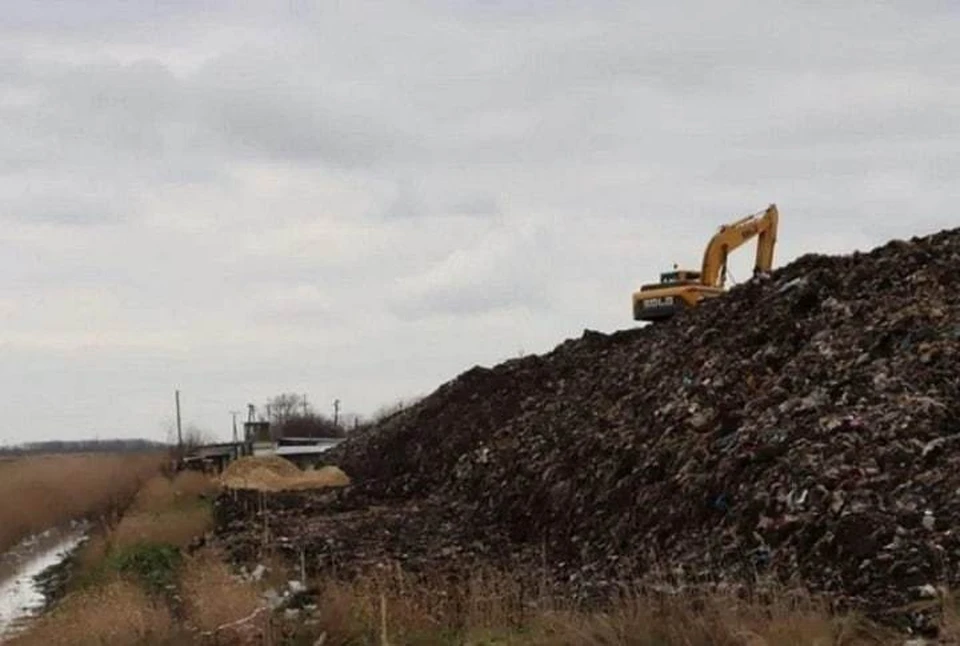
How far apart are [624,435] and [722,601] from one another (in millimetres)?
7633

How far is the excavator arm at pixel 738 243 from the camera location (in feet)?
76.8

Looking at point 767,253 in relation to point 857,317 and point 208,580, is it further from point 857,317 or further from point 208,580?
point 208,580

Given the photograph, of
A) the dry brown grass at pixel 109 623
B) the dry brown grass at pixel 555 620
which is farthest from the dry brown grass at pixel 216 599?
the dry brown grass at pixel 555 620

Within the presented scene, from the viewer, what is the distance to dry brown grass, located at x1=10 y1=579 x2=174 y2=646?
11.5 meters

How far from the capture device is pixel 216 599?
11797mm

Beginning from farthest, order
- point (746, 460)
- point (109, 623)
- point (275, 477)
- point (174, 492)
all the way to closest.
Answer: point (174, 492) < point (275, 477) < point (746, 460) < point (109, 623)

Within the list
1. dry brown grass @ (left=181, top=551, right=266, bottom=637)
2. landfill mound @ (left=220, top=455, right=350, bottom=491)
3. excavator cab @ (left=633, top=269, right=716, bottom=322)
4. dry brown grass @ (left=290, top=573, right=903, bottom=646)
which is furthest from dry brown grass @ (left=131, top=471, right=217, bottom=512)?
dry brown grass @ (left=290, top=573, right=903, bottom=646)

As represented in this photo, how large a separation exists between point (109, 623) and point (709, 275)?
1419 centimetres

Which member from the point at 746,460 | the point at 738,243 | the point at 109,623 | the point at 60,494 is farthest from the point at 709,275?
the point at 60,494

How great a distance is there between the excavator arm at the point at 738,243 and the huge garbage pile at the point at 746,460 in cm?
171

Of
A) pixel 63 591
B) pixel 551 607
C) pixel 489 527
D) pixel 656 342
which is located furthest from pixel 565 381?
pixel 551 607

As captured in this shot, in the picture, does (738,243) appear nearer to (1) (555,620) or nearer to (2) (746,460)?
(2) (746,460)

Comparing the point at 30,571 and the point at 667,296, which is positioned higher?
the point at 667,296

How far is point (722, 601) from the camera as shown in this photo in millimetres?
8695
